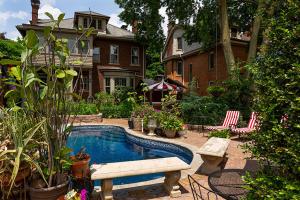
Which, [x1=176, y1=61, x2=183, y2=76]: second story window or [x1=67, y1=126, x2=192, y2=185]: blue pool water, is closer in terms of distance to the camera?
[x1=67, y1=126, x2=192, y2=185]: blue pool water

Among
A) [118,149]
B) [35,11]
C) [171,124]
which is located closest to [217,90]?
[171,124]

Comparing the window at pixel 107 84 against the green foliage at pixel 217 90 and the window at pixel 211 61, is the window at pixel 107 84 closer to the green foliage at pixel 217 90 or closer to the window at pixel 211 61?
the window at pixel 211 61

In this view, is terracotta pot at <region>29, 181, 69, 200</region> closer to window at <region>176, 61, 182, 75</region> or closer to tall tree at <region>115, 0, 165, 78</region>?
tall tree at <region>115, 0, 165, 78</region>

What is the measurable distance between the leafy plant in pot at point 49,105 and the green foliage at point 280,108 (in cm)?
269

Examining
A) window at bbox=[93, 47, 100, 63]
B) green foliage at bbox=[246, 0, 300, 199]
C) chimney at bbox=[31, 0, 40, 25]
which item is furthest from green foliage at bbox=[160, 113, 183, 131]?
chimney at bbox=[31, 0, 40, 25]

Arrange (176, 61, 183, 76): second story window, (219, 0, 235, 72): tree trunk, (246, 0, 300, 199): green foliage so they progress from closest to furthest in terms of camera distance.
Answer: (246, 0, 300, 199): green foliage < (219, 0, 235, 72): tree trunk < (176, 61, 183, 76): second story window

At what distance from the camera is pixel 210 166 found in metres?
5.80

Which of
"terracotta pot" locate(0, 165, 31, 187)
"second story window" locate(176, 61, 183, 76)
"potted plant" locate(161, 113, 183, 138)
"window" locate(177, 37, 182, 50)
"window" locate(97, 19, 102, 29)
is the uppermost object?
"window" locate(97, 19, 102, 29)

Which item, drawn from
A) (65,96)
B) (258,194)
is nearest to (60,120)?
(65,96)

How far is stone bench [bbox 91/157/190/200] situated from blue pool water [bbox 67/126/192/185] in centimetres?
219

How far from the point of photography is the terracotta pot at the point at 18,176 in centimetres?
347

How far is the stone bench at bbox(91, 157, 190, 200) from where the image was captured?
4.18 meters

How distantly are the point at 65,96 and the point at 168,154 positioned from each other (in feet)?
20.5

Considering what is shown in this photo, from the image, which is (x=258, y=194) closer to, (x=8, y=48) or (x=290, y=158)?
(x=290, y=158)
